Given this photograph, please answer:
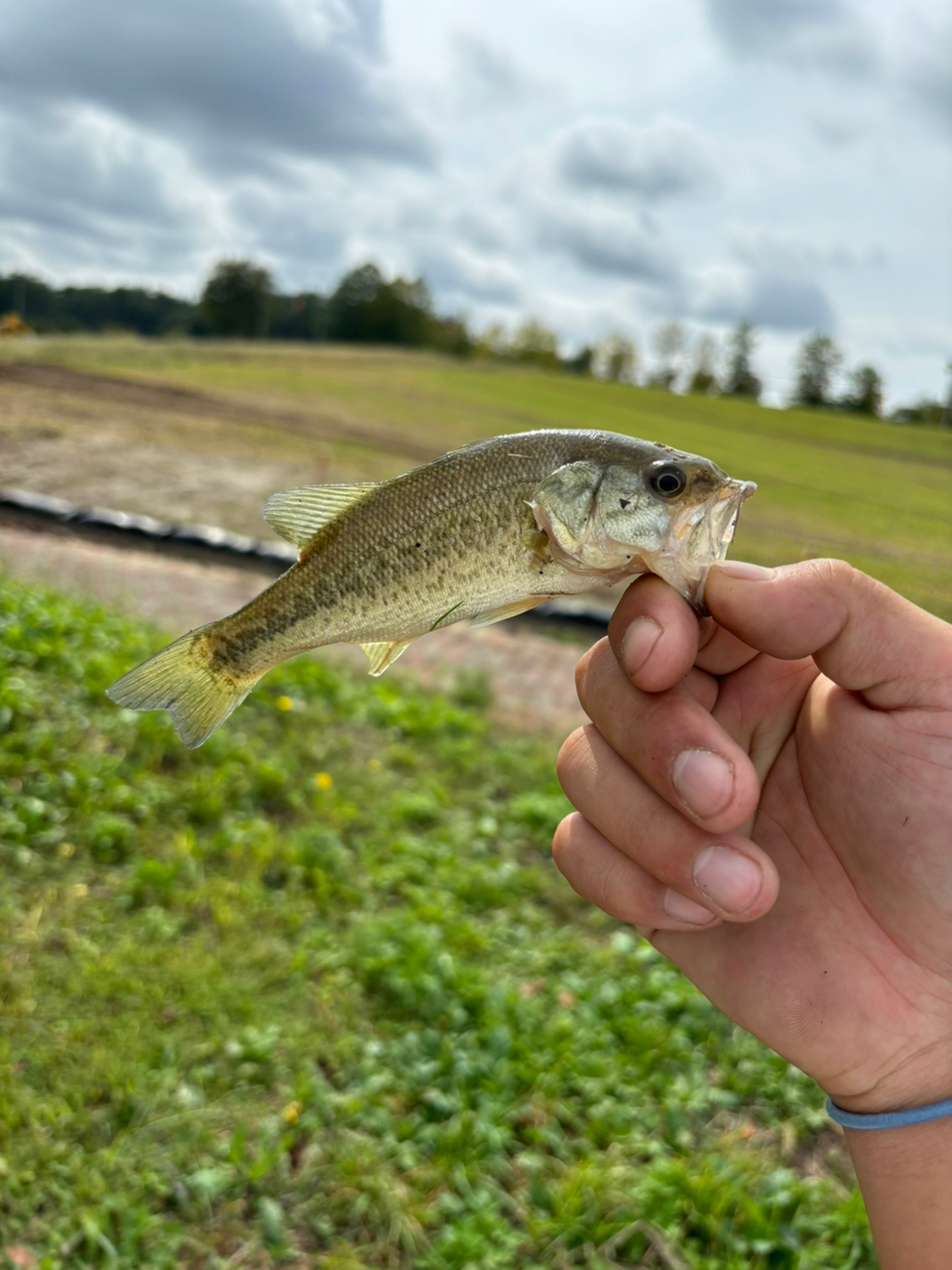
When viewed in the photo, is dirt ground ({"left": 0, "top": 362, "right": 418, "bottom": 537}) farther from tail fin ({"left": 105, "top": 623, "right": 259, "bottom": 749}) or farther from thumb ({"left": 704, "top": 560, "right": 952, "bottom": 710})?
thumb ({"left": 704, "top": 560, "right": 952, "bottom": 710})

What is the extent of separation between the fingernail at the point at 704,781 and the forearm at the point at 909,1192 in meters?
0.91

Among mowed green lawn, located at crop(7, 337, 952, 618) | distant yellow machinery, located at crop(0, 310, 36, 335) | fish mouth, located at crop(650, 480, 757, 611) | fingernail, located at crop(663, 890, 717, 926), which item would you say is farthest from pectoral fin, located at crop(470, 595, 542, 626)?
distant yellow machinery, located at crop(0, 310, 36, 335)

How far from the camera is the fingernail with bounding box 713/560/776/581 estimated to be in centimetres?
198

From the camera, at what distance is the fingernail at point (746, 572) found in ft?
6.49

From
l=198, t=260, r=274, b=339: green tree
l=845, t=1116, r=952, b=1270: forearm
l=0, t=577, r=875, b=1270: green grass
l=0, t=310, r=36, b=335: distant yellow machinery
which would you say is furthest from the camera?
l=198, t=260, r=274, b=339: green tree

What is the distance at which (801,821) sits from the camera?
2385 mm

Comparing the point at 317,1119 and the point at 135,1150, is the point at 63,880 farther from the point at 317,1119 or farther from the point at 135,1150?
the point at 317,1119

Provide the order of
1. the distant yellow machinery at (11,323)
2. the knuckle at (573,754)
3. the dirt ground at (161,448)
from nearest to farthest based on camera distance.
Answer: the knuckle at (573,754) < the dirt ground at (161,448) < the distant yellow machinery at (11,323)

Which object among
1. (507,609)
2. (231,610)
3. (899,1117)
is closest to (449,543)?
(507,609)

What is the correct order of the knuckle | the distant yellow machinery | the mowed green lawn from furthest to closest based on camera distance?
the distant yellow machinery, the mowed green lawn, the knuckle

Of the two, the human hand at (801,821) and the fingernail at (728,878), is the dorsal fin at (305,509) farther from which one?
the fingernail at (728,878)

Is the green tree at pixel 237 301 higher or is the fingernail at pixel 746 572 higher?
the green tree at pixel 237 301

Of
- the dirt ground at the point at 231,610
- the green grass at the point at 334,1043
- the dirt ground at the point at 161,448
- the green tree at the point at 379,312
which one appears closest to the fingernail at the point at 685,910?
the green grass at the point at 334,1043

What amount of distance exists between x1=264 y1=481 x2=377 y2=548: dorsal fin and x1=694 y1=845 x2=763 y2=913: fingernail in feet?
3.84
